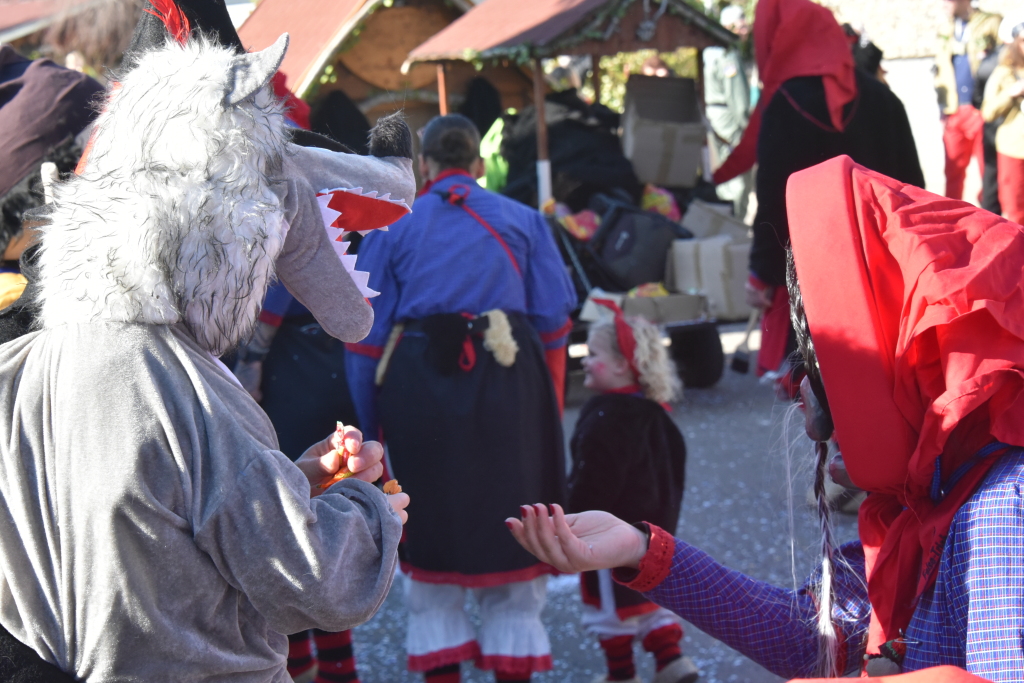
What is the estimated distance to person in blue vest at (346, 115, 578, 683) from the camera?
293 cm

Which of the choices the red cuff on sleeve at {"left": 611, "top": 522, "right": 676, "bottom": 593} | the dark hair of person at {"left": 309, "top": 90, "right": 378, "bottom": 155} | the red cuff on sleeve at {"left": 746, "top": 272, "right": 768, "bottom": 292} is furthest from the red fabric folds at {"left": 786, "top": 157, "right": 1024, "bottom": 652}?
the dark hair of person at {"left": 309, "top": 90, "right": 378, "bottom": 155}

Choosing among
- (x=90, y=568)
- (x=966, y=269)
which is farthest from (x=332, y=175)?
(x=966, y=269)

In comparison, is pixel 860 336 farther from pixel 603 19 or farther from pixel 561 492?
pixel 603 19

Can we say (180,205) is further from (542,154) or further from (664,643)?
(542,154)

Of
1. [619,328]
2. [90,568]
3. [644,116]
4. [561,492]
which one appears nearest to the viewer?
[90,568]

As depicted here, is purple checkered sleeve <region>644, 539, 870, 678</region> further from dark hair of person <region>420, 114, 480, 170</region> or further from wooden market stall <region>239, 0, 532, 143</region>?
wooden market stall <region>239, 0, 532, 143</region>

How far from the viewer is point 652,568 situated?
1781mm

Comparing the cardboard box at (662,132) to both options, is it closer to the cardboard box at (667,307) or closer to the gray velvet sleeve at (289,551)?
the cardboard box at (667,307)

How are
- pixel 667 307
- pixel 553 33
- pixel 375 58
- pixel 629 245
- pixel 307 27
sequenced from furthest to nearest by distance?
1. pixel 307 27
2. pixel 375 58
3. pixel 629 245
4. pixel 553 33
5. pixel 667 307

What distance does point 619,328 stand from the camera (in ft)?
11.0

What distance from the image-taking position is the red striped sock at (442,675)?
3.00m

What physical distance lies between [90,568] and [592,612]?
86.3 inches

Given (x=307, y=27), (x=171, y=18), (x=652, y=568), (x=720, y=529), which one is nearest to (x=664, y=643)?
(x=720, y=529)

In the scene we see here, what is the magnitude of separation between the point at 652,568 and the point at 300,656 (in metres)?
1.82
